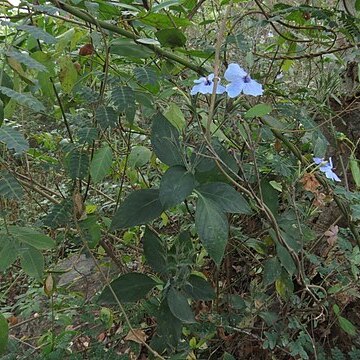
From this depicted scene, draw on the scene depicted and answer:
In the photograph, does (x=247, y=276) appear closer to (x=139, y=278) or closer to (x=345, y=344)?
(x=345, y=344)

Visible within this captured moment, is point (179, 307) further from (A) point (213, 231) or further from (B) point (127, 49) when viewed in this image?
(B) point (127, 49)

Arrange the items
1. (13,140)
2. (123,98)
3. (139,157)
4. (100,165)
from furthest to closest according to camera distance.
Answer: (139,157) < (100,165) < (123,98) < (13,140)

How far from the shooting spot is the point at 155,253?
3.08 feet

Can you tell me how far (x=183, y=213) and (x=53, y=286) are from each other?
0.42m

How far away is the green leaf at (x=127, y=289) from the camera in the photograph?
94 centimetres

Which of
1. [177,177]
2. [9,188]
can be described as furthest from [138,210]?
[9,188]

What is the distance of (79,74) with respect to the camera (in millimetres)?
1019

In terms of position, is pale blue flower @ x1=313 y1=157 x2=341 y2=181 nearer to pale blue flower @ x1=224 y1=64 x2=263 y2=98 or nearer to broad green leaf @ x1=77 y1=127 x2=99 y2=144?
pale blue flower @ x1=224 y1=64 x2=263 y2=98

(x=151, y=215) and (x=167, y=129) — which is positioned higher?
(x=167, y=129)

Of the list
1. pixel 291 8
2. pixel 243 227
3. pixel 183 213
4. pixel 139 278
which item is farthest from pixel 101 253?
pixel 291 8

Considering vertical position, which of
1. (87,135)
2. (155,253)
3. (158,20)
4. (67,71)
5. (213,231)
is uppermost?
(158,20)

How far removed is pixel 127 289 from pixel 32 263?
180 millimetres

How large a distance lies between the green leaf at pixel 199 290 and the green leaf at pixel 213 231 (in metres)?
0.22

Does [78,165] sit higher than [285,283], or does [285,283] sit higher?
[78,165]
